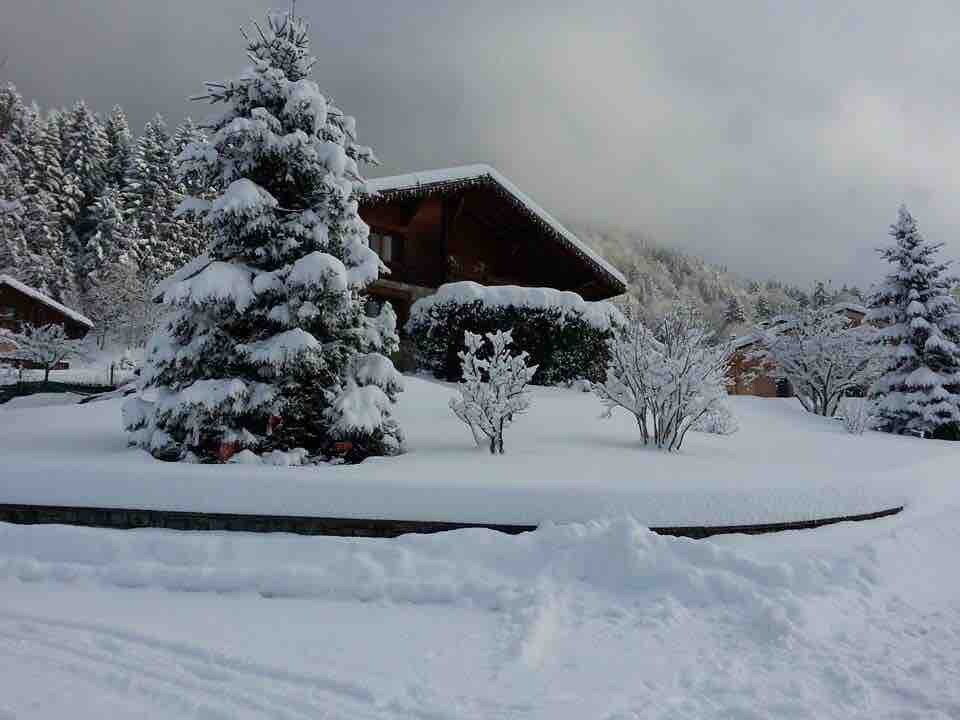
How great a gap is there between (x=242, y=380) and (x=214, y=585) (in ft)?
12.5

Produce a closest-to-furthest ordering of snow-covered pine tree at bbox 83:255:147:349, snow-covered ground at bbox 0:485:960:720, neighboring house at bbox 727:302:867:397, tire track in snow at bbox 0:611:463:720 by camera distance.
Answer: tire track in snow at bbox 0:611:463:720 < snow-covered ground at bbox 0:485:960:720 < neighboring house at bbox 727:302:867:397 < snow-covered pine tree at bbox 83:255:147:349

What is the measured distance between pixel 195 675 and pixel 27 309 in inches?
1646

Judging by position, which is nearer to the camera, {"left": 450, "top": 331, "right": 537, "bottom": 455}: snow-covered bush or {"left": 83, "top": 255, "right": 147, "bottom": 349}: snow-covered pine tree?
{"left": 450, "top": 331, "right": 537, "bottom": 455}: snow-covered bush

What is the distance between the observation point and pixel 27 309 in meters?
35.8

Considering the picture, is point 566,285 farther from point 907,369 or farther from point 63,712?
point 63,712

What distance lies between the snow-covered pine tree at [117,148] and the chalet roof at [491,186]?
4067 cm

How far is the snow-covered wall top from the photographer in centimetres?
1711

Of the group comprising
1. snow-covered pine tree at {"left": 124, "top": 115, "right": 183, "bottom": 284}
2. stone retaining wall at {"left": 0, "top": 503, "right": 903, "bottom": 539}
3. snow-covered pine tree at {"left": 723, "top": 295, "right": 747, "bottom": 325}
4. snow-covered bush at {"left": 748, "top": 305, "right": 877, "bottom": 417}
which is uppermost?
snow-covered pine tree at {"left": 124, "top": 115, "right": 183, "bottom": 284}

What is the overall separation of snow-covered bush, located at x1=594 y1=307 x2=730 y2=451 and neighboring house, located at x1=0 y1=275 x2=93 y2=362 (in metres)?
35.8

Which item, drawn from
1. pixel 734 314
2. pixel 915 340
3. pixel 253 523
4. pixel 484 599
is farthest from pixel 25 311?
pixel 734 314

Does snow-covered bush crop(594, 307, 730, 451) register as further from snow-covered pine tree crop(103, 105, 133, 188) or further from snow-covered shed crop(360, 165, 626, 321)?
snow-covered pine tree crop(103, 105, 133, 188)

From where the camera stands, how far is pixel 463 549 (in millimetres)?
5496

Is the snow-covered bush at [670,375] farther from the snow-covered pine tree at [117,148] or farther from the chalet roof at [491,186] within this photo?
the snow-covered pine tree at [117,148]

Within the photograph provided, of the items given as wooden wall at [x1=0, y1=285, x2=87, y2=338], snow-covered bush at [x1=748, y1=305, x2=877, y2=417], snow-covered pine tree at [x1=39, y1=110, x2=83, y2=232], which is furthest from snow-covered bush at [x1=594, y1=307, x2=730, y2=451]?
snow-covered pine tree at [x1=39, y1=110, x2=83, y2=232]
